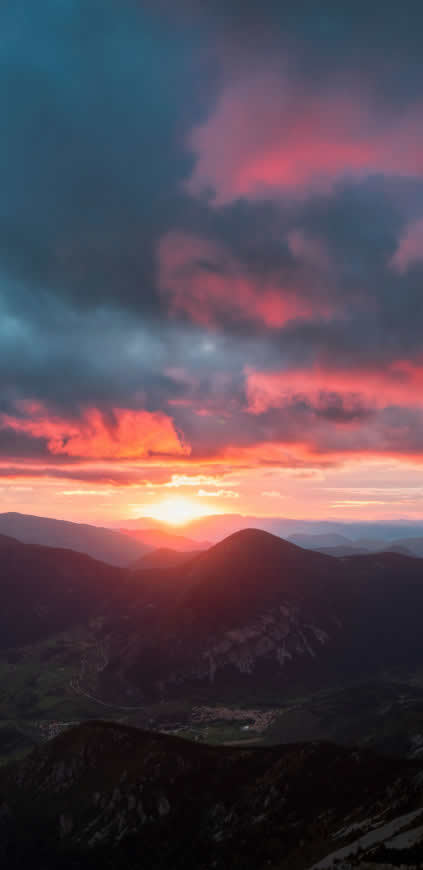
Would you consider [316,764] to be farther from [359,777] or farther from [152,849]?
[152,849]

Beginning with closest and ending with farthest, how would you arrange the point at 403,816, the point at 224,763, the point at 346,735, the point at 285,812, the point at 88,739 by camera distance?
the point at 403,816 < the point at 285,812 < the point at 224,763 < the point at 88,739 < the point at 346,735

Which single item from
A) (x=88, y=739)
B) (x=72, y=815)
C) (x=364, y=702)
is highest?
(x=88, y=739)

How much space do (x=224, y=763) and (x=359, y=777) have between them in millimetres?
29101

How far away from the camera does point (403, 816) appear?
5378 cm

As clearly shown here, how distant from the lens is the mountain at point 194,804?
216 ft

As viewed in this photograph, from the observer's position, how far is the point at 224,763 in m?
97.8

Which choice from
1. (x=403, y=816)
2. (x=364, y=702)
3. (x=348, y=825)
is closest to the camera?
(x=403, y=816)

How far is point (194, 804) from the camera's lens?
89.8 m

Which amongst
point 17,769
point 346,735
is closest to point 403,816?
point 17,769

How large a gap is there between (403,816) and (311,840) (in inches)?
755

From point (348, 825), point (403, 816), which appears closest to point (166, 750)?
point (348, 825)

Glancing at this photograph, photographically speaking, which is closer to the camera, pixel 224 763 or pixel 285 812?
pixel 285 812

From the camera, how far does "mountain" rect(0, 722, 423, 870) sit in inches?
2596

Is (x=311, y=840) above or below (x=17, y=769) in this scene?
above
